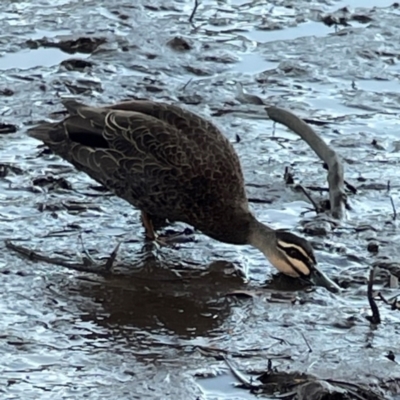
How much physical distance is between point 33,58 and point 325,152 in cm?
301

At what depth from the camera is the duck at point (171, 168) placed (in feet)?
28.2

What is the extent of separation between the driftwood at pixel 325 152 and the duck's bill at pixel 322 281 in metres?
0.89

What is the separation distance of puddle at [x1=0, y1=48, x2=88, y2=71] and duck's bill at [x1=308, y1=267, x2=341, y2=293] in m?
3.86

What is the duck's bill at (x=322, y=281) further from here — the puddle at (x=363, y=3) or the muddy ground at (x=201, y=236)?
the puddle at (x=363, y=3)

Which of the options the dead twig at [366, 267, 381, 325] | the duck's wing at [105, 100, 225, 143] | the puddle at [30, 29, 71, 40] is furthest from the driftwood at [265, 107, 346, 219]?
the puddle at [30, 29, 71, 40]

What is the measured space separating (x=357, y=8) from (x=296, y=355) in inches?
244

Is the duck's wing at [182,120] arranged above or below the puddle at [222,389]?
Result: above

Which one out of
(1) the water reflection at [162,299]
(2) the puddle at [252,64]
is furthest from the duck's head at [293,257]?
(2) the puddle at [252,64]

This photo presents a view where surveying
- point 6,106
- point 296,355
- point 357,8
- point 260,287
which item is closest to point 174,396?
point 296,355

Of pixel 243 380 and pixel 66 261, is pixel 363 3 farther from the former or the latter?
pixel 243 380

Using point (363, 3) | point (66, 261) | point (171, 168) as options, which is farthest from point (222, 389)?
point (363, 3)

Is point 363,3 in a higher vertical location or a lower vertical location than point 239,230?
higher

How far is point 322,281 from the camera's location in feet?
27.0

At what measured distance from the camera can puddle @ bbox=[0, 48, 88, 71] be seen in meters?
11.4
